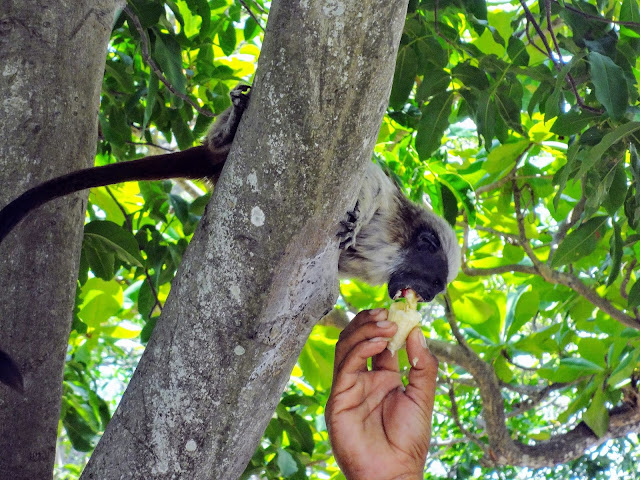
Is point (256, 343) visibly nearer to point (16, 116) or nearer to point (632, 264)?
point (16, 116)

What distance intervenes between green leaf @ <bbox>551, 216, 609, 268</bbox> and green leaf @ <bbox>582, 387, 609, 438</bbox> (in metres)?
0.87

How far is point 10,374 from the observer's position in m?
1.44

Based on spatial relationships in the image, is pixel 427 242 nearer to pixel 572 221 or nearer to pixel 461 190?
pixel 461 190

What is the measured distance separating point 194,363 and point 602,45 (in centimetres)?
134

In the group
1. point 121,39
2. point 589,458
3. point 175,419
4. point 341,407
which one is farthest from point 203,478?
point 589,458

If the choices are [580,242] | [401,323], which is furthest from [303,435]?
[580,242]

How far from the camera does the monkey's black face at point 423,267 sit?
2.46 meters

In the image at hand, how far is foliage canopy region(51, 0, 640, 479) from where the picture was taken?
6.33 feet

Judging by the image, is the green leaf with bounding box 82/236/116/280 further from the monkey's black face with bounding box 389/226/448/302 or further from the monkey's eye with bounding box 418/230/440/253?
the monkey's eye with bounding box 418/230/440/253

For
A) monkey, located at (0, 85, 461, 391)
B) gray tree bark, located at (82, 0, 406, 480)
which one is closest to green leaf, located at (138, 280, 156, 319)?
monkey, located at (0, 85, 461, 391)

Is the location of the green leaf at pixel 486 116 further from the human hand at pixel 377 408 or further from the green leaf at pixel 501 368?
the green leaf at pixel 501 368

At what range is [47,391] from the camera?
1619mm

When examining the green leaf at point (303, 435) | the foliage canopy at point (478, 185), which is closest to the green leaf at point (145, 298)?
the foliage canopy at point (478, 185)

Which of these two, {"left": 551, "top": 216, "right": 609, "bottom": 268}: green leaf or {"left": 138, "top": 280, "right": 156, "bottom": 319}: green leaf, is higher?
{"left": 138, "top": 280, "right": 156, "bottom": 319}: green leaf
